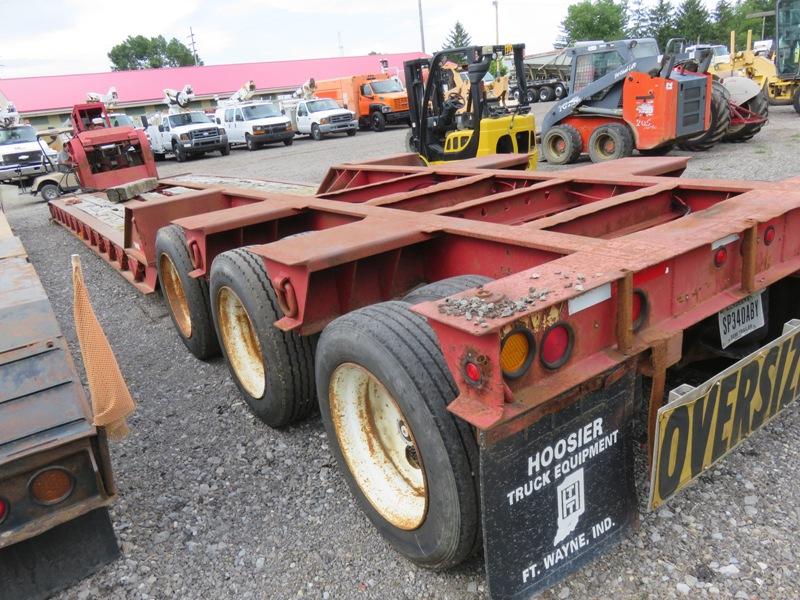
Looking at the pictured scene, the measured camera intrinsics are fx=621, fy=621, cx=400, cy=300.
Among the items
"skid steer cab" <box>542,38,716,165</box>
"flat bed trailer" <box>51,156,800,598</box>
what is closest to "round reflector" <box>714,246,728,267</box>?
"flat bed trailer" <box>51,156,800,598</box>

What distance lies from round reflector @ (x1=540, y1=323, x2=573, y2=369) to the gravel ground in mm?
857

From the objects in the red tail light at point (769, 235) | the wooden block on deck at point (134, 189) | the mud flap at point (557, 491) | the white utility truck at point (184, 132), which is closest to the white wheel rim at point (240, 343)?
the mud flap at point (557, 491)

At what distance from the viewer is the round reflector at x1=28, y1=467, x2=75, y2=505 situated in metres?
2.06

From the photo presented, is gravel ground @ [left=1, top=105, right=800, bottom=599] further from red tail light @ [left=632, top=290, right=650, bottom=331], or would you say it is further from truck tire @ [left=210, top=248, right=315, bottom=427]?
red tail light @ [left=632, top=290, right=650, bottom=331]

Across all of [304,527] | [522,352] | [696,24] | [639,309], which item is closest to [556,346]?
[522,352]

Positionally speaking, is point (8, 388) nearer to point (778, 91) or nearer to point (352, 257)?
point (352, 257)

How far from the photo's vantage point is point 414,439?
2.06 metres

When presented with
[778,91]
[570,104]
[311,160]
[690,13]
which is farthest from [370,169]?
[690,13]

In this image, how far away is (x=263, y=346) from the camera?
313cm

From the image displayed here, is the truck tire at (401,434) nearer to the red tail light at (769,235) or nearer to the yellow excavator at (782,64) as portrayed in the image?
the red tail light at (769,235)

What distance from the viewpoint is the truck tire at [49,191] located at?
15781mm

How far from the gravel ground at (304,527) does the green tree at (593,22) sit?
7199 centimetres

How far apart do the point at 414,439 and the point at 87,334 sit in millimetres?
1174

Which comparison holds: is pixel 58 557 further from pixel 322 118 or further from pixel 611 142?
pixel 322 118
